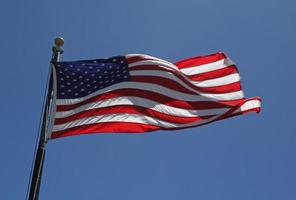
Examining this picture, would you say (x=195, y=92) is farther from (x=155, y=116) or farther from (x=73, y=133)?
(x=73, y=133)

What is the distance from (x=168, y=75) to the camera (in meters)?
14.3

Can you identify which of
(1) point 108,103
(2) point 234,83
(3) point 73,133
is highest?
(2) point 234,83

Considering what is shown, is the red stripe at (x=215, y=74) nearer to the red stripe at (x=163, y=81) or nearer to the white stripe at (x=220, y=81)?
the white stripe at (x=220, y=81)

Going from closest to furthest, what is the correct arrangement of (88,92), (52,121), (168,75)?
(52,121)
(88,92)
(168,75)

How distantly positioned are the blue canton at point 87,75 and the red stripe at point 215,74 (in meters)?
1.80

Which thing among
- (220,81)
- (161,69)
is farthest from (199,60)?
(161,69)

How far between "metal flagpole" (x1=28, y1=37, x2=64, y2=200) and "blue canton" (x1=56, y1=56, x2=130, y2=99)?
24 centimetres


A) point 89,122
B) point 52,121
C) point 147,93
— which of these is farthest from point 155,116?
point 52,121

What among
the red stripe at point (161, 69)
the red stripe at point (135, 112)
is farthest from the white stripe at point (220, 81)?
the red stripe at point (135, 112)

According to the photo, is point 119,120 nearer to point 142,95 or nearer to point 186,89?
point 142,95

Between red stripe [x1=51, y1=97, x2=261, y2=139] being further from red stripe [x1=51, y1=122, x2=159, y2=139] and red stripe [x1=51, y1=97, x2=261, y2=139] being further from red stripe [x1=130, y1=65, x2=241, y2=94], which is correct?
red stripe [x1=130, y1=65, x2=241, y2=94]

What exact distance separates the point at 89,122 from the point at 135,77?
6.04 ft

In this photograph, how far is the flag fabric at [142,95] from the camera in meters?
12.9

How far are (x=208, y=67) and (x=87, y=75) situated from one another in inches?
125
